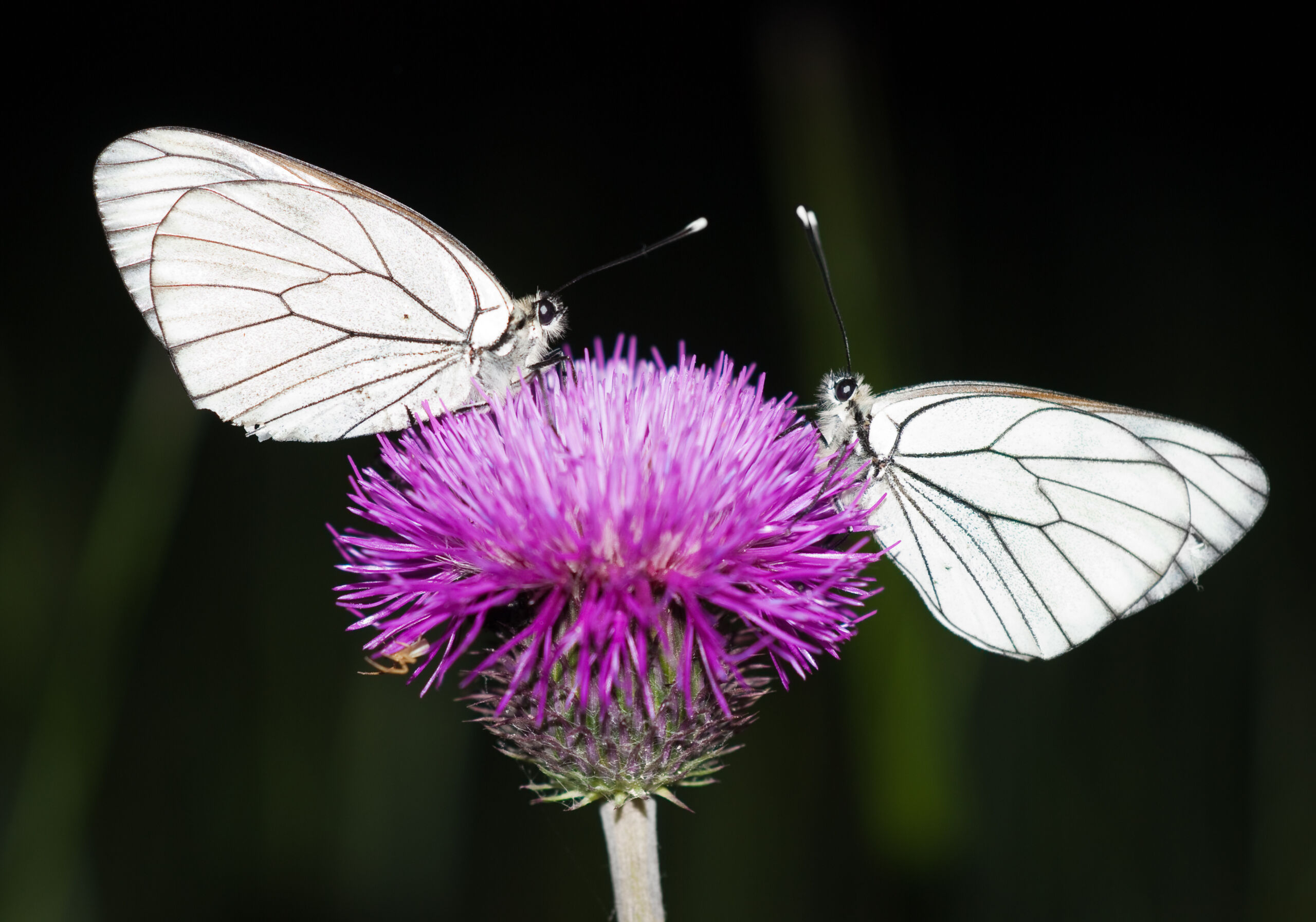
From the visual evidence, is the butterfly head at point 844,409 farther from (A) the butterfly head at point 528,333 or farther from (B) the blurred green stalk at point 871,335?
(B) the blurred green stalk at point 871,335

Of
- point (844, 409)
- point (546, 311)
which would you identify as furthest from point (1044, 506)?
point (546, 311)

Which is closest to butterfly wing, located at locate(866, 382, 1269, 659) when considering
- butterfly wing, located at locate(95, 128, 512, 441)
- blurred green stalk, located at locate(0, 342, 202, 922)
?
butterfly wing, located at locate(95, 128, 512, 441)

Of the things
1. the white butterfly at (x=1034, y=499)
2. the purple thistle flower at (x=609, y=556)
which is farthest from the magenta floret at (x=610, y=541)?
the white butterfly at (x=1034, y=499)

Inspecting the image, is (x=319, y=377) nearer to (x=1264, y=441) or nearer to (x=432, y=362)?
(x=432, y=362)

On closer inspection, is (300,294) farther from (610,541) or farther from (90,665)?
(90,665)

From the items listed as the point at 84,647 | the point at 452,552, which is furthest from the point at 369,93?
the point at 452,552

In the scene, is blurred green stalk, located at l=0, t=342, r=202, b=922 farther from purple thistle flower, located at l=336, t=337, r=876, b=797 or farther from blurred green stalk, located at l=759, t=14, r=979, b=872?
blurred green stalk, located at l=759, t=14, r=979, b=872
